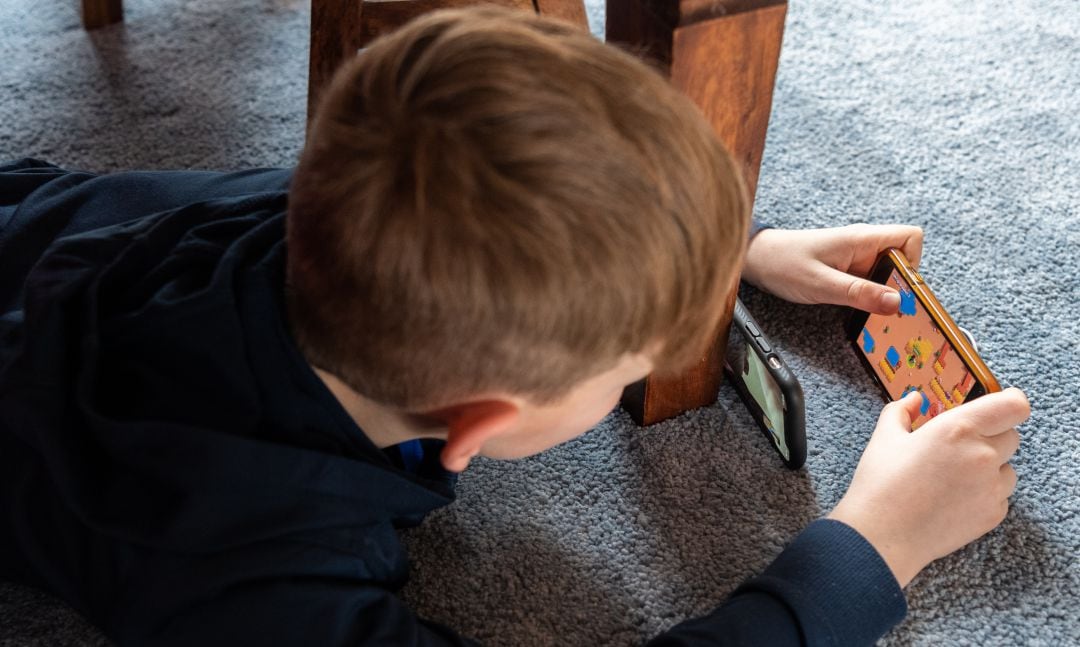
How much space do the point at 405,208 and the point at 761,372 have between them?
1.28 feet

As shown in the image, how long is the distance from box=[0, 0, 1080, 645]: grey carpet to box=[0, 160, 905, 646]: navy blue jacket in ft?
0.29

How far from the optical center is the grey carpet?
73 cm

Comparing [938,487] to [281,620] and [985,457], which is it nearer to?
[985,457]

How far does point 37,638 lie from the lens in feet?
2.35

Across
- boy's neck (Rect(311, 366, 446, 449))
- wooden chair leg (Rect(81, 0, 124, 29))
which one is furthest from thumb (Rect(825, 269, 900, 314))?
wooden chair leg (Rect(81, 0, 124, 29))

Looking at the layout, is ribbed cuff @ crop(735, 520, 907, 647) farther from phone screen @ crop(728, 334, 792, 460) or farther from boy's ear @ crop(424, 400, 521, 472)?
boy's ear @ crop(424, 400, 521, 472)

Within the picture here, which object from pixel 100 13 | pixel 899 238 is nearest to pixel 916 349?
pixel 899 238

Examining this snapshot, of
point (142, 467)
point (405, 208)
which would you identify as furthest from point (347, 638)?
point (405, 208)

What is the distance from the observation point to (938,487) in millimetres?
700

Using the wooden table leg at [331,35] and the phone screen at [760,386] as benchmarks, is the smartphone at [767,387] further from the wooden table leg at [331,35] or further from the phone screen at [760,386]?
the wooden table leg at [331,35]

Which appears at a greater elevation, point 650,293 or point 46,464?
point 650,293

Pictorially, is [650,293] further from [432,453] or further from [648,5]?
[432,453]

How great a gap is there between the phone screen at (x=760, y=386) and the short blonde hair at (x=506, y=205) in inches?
9.3

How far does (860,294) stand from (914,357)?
0.23 feet
